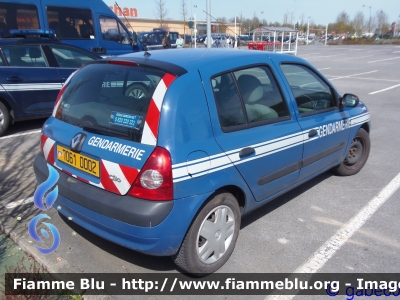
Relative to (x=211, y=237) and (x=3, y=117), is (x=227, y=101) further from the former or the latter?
(x=3, y=117)

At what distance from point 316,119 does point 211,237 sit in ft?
5.79

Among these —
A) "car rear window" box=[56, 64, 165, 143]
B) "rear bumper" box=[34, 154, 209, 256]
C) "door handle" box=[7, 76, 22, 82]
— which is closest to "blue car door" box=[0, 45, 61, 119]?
"door handle" box=[7, 76, 22, 82]

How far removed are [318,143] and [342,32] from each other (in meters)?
83.5

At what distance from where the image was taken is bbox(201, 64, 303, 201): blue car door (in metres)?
2.84

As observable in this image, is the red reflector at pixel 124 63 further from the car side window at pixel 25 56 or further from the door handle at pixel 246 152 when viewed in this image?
the car side window at pixel 25 56

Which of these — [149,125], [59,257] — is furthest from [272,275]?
[59,257]

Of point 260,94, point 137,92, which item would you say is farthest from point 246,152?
point 137,92

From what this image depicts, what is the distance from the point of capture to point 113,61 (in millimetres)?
3064

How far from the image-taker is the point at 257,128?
3107 mm

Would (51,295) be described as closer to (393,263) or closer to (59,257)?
(59,257)

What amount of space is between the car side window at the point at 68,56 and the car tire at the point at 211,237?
18.0 ft

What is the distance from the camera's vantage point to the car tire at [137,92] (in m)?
2.69

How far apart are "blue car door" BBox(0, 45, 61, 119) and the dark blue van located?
2924mm

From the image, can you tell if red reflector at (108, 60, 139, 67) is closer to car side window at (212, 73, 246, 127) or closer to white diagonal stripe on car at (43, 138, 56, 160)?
car side window at (212, 73, 246, 127)
